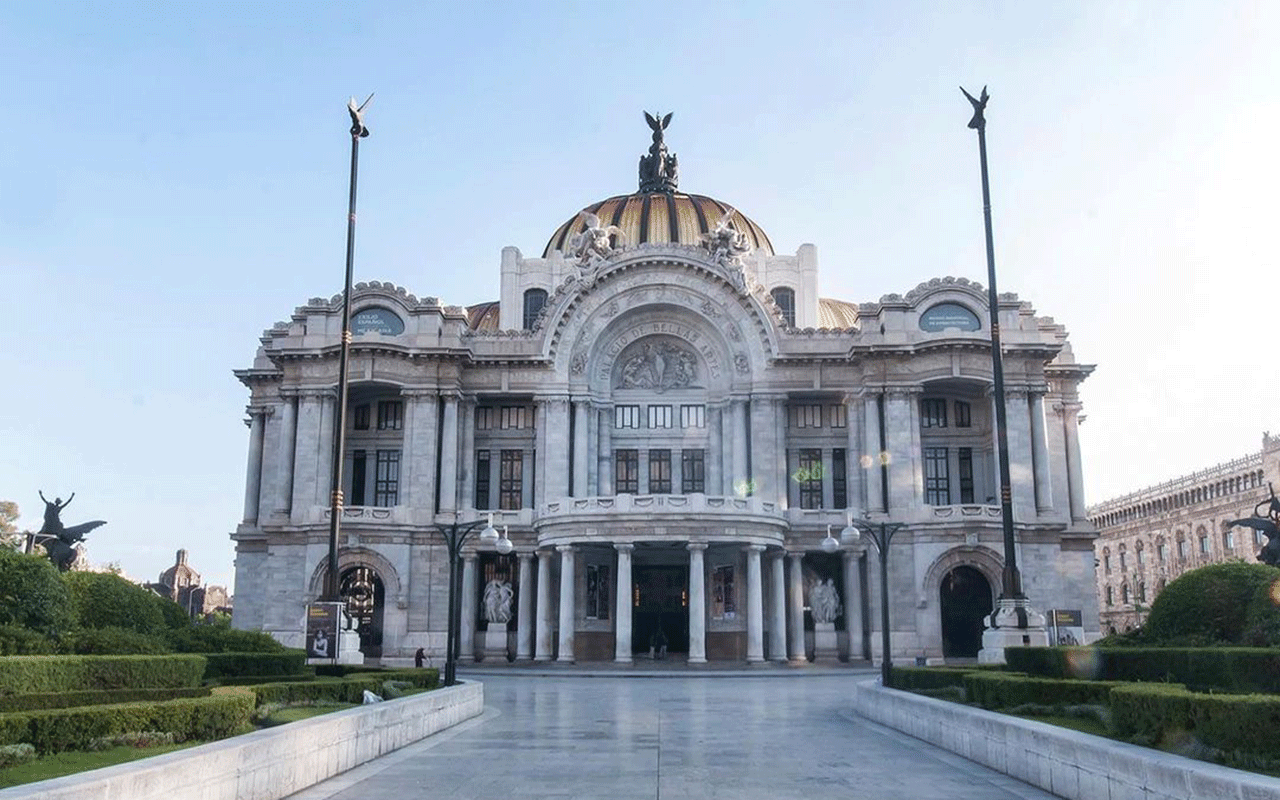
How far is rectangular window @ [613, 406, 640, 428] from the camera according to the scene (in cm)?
6175

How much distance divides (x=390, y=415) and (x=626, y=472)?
43.8 ft

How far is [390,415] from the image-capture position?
61.6m

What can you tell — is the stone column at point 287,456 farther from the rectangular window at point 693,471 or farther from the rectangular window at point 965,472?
the rectangular window at point 965,472

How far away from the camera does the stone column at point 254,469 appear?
64.5m

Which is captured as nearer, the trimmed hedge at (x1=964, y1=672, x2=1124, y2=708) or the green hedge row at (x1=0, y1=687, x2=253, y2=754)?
the green hedge row at (x1=0, y1=687, x2=253, y2=754)

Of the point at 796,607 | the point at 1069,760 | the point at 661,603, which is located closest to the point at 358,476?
the point at 661,603

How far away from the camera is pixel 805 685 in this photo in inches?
1598

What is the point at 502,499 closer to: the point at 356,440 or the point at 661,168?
the point at 356,440

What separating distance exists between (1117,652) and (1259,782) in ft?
34.5

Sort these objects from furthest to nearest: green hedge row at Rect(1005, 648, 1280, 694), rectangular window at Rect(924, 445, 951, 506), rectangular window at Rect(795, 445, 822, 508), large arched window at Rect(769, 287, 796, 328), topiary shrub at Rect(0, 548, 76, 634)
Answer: large arched window at Rect(769, 287, 796, 328) < rectangular window at Rect(795, 445, 822, 508) < rectangular window at Rect(924, 445, 951, 506) < topiary shrub at Rect(0, 548, 76, 634) < green hedge row at Rect(1005, 648, 1280, 694)

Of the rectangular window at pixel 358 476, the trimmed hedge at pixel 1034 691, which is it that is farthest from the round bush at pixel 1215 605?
the rectangular window at pixel 358 476

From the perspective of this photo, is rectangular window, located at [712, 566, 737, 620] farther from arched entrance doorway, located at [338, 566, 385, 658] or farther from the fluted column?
arched entrance doorway, located at [338, 566, 385, 658]

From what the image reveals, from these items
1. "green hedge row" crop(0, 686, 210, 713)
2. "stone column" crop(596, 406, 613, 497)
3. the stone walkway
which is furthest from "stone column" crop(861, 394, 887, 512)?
"green hedge row" crop(0, 686, 210, 713)

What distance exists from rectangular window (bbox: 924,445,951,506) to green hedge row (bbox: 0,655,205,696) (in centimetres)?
4508
